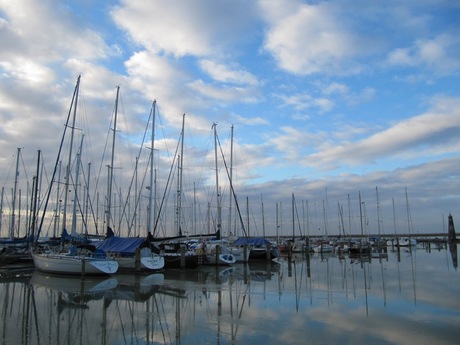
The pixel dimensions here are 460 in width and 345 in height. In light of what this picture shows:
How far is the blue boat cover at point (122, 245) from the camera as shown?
32569 millimetres

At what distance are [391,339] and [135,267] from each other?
77.1 feet

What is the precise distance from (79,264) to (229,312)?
16.5 meters

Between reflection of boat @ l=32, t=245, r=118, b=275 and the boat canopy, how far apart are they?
2433 millimetres

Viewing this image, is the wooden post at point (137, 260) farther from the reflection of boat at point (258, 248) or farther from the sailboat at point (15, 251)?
the reflection of boat at point (258, 248)

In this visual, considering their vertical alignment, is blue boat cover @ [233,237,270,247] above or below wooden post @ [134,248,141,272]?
above

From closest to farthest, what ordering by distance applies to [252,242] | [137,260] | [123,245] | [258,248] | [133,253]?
[137,260] < [133,253] < [123,245] < [258,248] < [252,242]

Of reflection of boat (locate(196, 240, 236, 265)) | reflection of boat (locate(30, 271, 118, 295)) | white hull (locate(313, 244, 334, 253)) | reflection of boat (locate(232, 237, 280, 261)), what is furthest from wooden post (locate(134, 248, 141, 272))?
white hull (locate(313, 244, 334, 253))

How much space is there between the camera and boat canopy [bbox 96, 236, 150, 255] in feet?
107

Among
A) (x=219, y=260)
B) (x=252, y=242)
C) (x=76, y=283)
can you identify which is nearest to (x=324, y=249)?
(x=252, y=242)

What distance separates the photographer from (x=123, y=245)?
33219 mm

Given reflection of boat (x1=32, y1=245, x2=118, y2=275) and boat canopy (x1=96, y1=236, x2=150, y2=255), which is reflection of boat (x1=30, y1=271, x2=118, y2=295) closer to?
reflection of boat (x1=32, y1=245, x2=118, y2=275)

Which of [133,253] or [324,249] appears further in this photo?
[324,249]

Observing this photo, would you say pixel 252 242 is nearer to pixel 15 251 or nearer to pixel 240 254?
pixel 240 254

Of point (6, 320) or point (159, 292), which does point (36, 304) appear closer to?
point (6, 320)
